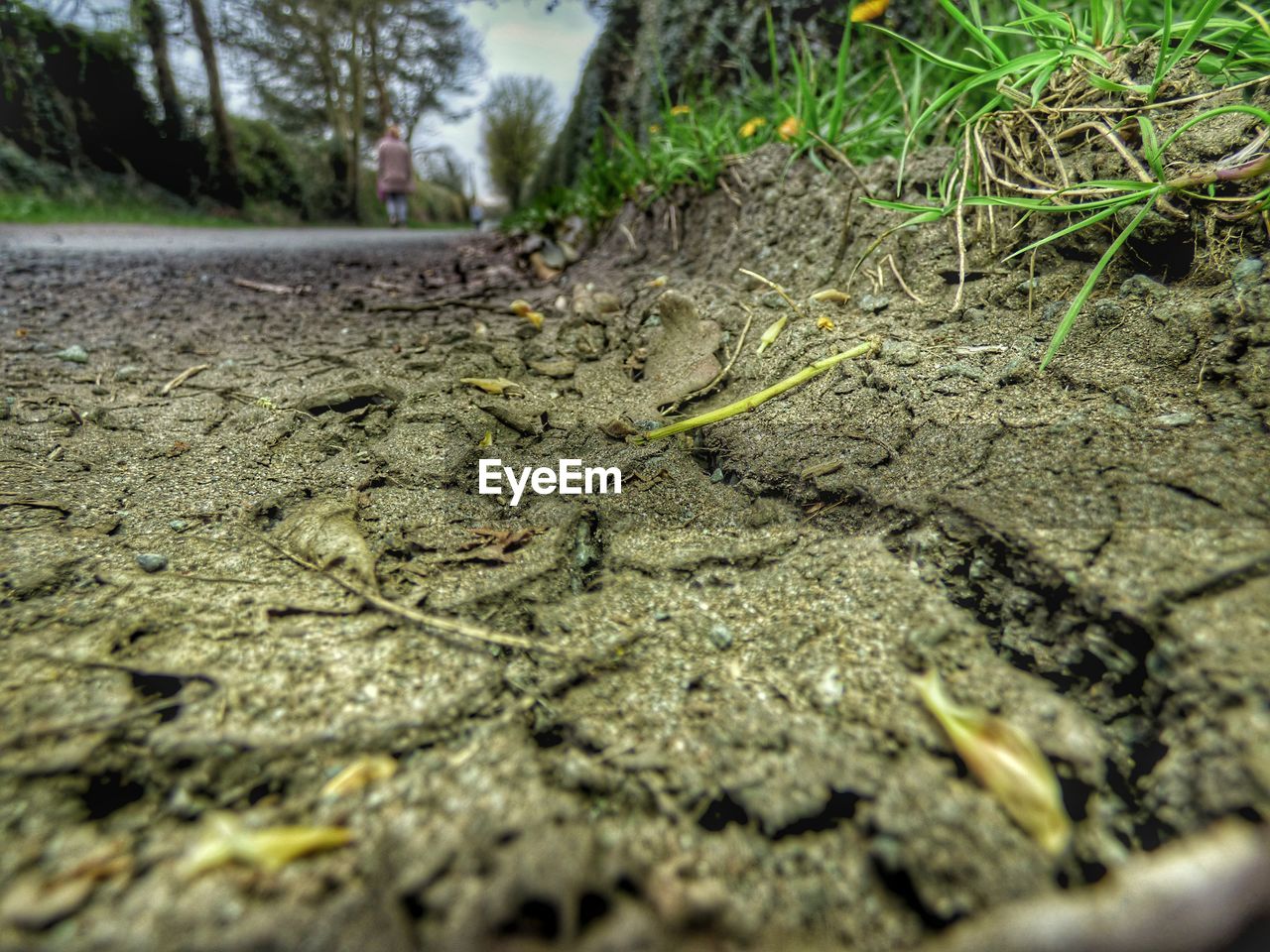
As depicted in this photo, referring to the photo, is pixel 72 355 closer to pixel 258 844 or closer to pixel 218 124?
pixel 258 844

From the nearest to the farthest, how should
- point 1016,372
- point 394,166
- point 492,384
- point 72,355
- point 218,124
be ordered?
point 1016,372, point 492,384, point 72,355, point 218,124, point 394,166

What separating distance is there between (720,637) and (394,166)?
10.7 m

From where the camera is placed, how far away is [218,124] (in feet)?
30.3

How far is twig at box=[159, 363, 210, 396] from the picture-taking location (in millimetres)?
1521

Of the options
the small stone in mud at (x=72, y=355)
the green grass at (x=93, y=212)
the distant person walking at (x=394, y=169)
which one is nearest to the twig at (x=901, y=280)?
the small stone in mud at (x=72, y=355)

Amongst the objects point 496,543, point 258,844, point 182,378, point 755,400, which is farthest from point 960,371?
point 182,378

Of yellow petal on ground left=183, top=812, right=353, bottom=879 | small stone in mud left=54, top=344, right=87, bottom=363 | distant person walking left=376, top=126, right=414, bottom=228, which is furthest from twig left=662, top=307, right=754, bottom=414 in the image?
distant person walking left=376, top=126, right=414, bottom=228

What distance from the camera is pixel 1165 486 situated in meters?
0.75

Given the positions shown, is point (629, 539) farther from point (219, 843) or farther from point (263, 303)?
point (263, 303)

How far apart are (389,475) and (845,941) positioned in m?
0.99

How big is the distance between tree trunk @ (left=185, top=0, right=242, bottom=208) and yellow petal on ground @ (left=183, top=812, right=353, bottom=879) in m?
11.7

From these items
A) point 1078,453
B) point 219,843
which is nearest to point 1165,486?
point 1078,453

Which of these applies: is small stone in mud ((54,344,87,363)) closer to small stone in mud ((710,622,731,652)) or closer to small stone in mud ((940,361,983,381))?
small stone in mud ((710,622,731,652))

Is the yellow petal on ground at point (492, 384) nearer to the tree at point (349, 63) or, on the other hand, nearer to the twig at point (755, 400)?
the twig at point (755, 400)
